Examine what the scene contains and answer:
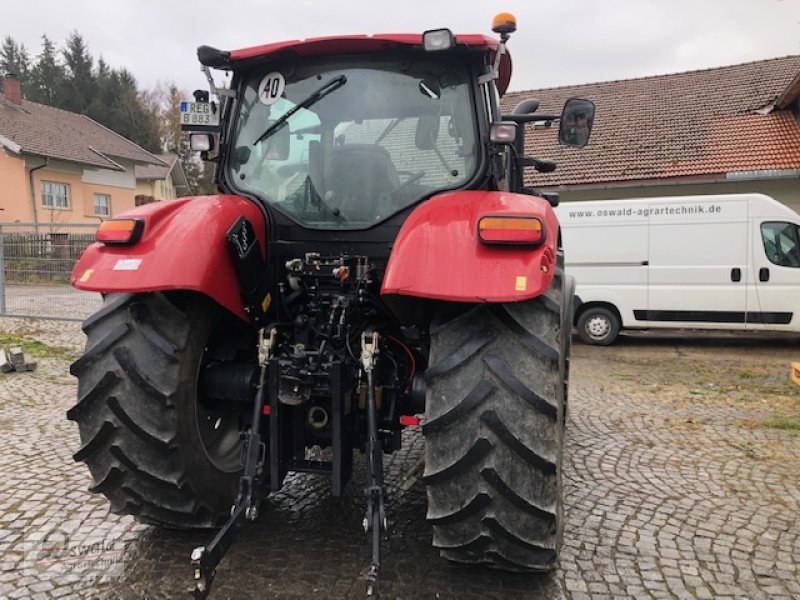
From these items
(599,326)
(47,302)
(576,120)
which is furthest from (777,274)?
(47,302)

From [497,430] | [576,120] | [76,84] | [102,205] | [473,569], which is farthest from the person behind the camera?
[76,84]

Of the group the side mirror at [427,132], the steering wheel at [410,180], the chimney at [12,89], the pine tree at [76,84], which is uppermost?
the pine tree at [76,84]

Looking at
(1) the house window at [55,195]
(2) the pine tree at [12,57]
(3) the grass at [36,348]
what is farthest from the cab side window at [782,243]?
(2) the pine tree at [12,57]

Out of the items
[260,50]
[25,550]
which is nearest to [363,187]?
[260,50]

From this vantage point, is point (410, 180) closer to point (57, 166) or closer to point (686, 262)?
point (686, 262)

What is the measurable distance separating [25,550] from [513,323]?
2493 mm

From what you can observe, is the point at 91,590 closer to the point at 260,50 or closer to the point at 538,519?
the point at 538,519

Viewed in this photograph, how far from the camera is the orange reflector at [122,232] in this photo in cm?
252

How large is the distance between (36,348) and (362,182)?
22.9 feet

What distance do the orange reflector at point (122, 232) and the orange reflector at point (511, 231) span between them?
1.38 metres

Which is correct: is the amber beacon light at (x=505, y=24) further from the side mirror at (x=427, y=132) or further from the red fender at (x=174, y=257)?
the red fender at (x=174, y=257)

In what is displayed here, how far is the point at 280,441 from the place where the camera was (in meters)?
2.69

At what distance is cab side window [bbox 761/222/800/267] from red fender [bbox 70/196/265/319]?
28.3 ft

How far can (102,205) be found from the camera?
1115 inches
